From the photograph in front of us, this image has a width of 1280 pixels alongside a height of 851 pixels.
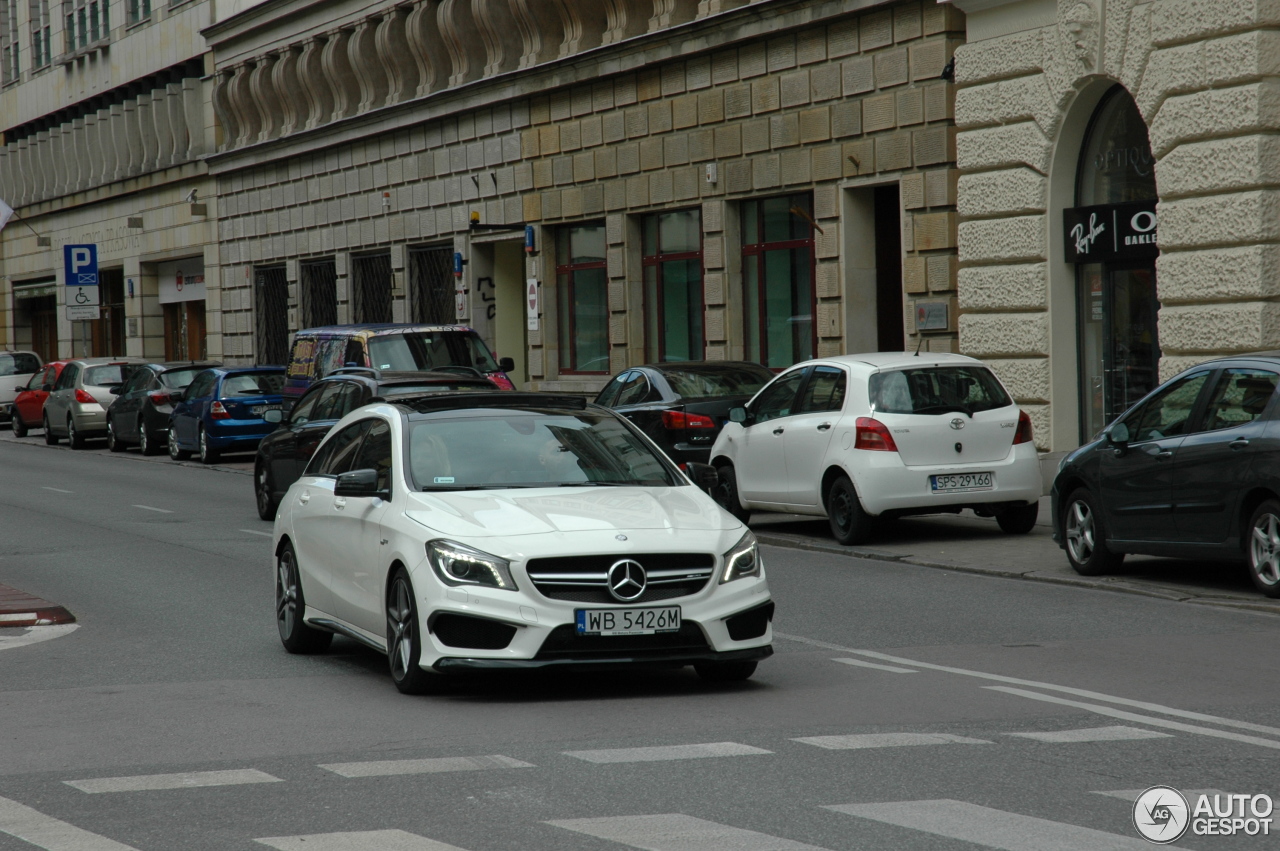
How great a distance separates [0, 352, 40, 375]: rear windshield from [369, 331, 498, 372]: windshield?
22576 millimetres

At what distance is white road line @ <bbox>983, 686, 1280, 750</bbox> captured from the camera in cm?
724

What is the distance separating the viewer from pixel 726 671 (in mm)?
8844

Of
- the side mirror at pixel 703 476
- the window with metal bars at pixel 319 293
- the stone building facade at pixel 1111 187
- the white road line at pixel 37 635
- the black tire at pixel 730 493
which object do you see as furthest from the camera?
the window with metal bars at pixel 319 293

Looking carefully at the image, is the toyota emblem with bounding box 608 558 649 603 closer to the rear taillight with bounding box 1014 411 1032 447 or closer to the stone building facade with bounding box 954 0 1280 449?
the rear taillight with bounding box 1014 411 1032 447

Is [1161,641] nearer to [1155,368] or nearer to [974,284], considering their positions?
[1155,368]

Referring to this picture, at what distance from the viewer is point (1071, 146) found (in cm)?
1980

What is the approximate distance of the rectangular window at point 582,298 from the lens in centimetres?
3033

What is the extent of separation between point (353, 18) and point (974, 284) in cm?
2038

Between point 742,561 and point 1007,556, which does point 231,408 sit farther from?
point 742,561

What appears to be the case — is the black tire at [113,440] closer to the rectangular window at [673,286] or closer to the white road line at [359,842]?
the rectangular window at [673,286]

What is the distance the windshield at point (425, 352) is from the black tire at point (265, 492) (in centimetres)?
526

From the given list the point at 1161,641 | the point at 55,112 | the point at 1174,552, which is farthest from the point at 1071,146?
the point at 55,112

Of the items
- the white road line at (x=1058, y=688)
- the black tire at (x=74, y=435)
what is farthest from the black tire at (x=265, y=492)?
the black tire at (x=74, y=435)

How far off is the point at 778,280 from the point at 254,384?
345 inches
